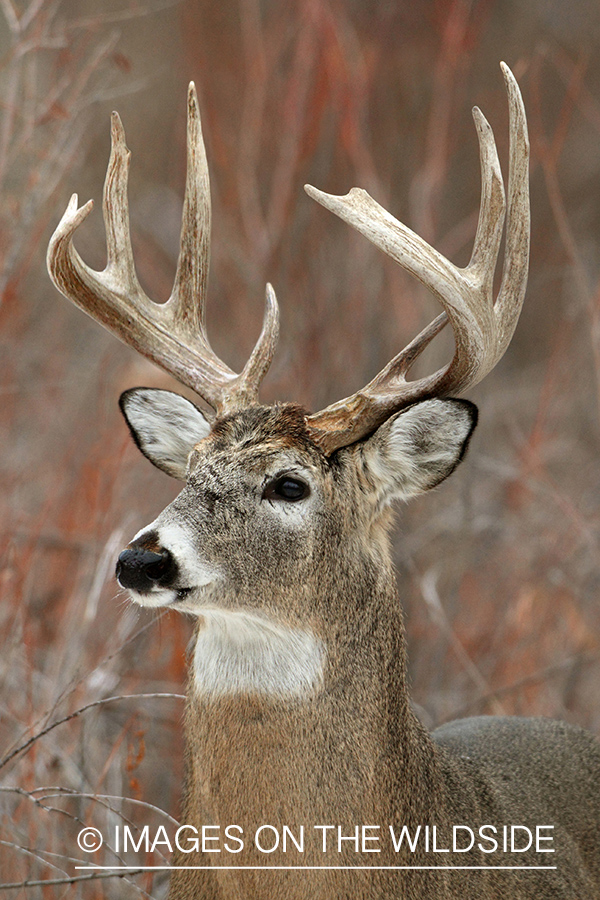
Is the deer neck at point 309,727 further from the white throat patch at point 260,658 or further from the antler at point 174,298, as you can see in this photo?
the antler at point 174,298

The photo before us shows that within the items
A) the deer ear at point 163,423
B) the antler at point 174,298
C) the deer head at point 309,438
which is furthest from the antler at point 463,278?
the deer ear at point 163,423

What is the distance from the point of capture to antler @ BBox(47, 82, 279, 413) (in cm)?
329

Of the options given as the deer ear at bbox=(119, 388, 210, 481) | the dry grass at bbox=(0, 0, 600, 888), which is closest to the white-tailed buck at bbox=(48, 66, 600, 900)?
the deer ear at bbox=(119, 388, 210, 481)

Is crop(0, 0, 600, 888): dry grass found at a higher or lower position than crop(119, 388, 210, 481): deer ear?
higher

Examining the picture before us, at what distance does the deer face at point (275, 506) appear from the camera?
8.71ft

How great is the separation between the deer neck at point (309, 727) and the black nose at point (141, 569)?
336mm

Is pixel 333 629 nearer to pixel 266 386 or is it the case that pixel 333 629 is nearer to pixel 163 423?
pixel 163 423

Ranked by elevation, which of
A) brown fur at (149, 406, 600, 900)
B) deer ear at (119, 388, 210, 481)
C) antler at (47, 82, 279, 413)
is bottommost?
brown fur at (149, 406, 600, 900)

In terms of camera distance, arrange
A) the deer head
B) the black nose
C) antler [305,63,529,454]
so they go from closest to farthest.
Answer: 1. the black nose
2. the deer head
3. antler [305,63,529,454]

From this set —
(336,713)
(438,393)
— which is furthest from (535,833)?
(438,393)

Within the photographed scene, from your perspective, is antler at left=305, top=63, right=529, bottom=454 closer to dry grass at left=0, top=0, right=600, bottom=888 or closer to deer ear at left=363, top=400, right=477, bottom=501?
deer ear at left=363, top=400, right=477, bottom=501

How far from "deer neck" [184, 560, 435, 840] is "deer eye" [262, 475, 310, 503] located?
0.23m

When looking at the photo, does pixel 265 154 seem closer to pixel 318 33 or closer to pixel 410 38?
pixel 410 38

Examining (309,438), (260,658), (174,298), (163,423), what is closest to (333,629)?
(260,658)
